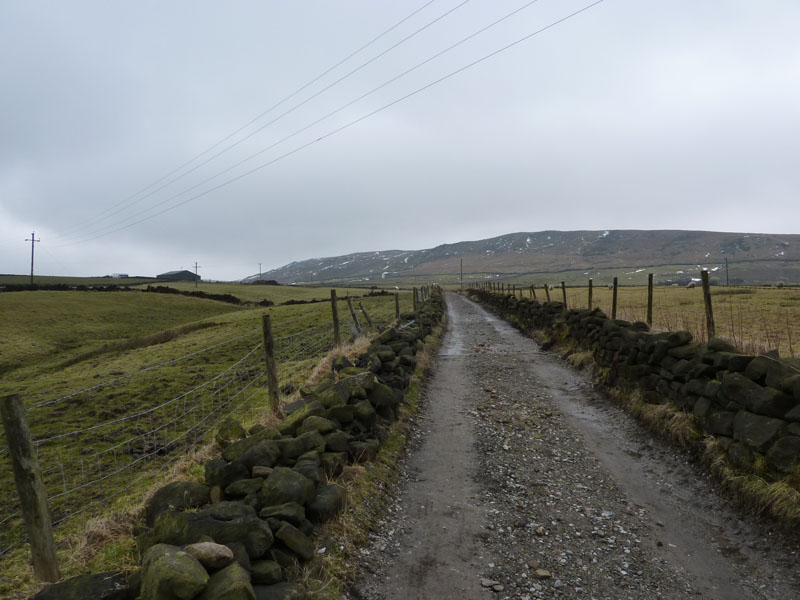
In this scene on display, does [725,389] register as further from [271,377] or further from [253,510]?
[271,377]

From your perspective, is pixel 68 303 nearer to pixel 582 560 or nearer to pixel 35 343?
pixel 35 343

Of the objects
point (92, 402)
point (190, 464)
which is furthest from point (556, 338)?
point (92, 402)

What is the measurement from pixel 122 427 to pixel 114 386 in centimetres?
684

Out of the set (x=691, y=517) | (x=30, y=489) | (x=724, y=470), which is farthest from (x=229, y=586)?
(x=724, y=470)

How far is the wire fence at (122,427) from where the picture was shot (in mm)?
8711

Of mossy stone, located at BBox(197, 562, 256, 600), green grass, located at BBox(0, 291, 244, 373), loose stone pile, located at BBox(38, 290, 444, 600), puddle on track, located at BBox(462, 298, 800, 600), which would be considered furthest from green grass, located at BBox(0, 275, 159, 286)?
mossy stone, located at BBox(197, 562, 256, 600)

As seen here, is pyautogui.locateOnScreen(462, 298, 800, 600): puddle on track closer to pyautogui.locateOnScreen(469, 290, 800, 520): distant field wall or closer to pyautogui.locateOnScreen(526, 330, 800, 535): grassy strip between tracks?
pyautogui.locateOnScreen(526, 330, 800, 535): grassy strip between tracks

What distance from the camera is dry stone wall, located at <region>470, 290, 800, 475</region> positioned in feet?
19.0

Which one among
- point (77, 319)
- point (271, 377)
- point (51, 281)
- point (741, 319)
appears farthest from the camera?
point (51, 281)

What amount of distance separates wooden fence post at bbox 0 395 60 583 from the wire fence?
184cm

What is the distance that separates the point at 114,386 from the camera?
63.5 feet

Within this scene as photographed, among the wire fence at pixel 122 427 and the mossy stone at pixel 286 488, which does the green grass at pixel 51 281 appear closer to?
the wire fence at pixel 122 427

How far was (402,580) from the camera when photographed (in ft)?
15.2

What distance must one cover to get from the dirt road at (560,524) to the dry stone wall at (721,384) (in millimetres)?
849
